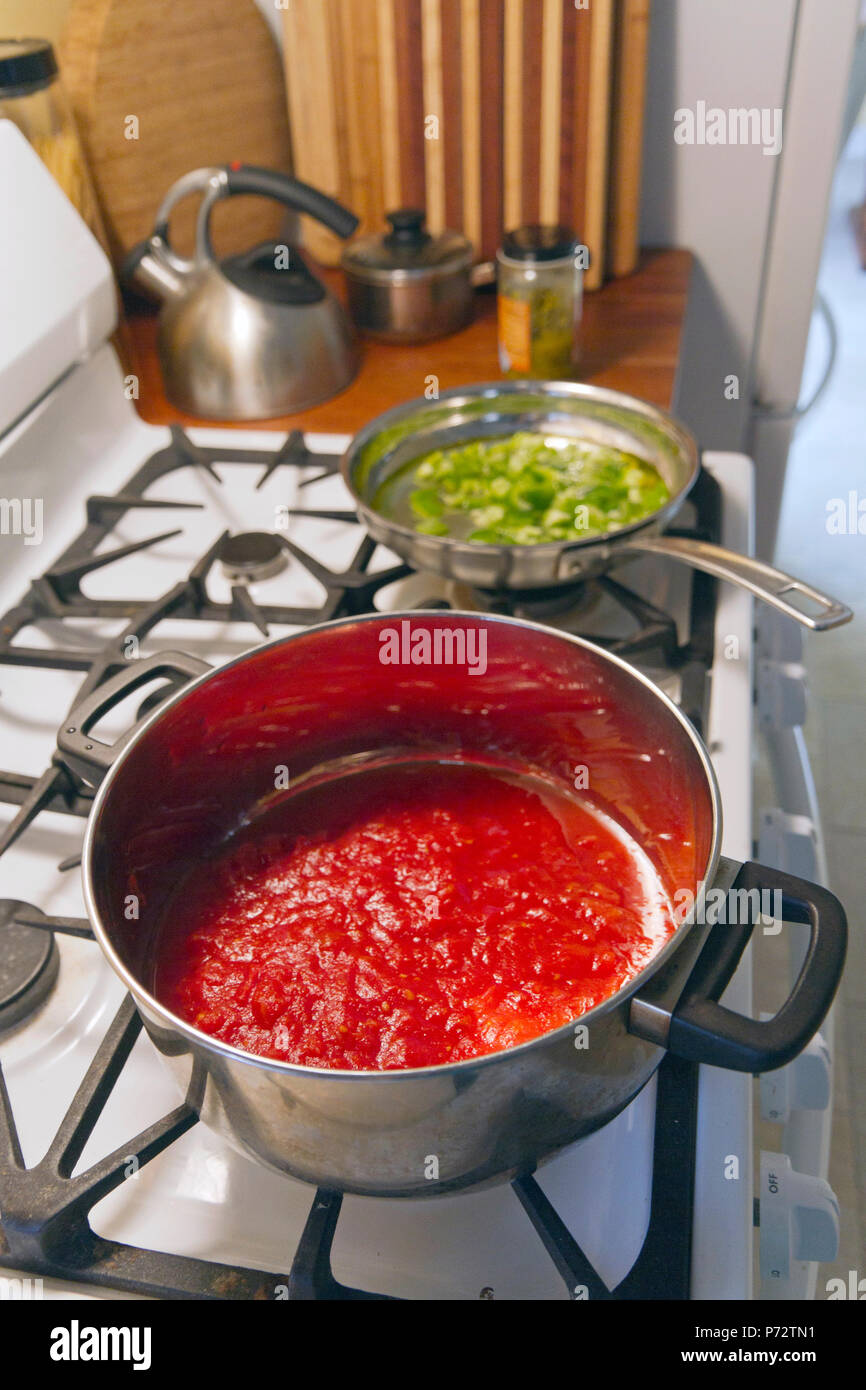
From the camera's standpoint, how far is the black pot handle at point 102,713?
1.86ft

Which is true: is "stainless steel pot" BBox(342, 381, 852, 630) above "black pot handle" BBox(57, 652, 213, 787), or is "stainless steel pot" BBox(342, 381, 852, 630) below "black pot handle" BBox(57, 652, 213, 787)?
below

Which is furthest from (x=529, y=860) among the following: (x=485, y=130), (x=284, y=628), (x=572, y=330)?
(x=485, y=130)

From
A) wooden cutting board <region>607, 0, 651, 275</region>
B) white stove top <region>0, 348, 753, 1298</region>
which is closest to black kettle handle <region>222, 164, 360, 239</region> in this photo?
wooden cutting board <region>607, 0, 651, 275</region>

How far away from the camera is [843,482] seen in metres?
2.54

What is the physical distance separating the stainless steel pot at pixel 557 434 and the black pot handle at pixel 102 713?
A: 0.21m

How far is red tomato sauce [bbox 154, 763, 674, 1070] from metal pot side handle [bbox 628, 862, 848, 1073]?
9cm

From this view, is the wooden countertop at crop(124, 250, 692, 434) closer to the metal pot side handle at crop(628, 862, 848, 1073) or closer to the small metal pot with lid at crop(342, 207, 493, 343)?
the small metal pot with lid at crop(342, 207, 493, 343)

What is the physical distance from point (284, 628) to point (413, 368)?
53 centimetres

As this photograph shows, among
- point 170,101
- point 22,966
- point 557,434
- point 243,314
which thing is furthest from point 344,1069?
point 170,101

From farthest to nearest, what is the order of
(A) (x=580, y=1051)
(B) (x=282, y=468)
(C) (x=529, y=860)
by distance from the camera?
(B) (x=282, y=468) < (C) (x=529, y=860) < (A) (x=580, y=1051)

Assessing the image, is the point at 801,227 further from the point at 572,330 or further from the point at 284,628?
the point at 284,628

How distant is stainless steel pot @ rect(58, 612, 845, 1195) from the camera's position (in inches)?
15.7

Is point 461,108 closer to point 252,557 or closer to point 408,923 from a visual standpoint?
point 252,557

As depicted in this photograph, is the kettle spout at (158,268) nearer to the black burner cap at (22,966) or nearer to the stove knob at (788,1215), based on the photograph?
the black burner cap at (22,966)
